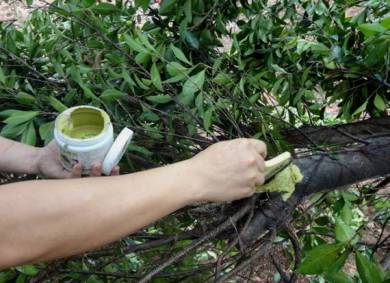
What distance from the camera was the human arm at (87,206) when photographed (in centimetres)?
84

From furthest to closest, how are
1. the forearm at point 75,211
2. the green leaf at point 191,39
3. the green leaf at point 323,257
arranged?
the green leaf at point 191,39 → the green leaf at point 323,257 → the forearm at point 75,211

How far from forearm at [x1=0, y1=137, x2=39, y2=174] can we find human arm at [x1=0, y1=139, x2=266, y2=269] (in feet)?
1.55

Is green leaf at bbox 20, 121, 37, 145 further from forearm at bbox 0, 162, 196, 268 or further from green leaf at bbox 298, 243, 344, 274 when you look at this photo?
green leaf at bbox 298, 243, 344, 274

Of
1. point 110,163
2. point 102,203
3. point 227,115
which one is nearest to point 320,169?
point 227,115

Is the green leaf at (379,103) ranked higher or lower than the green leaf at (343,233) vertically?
lower

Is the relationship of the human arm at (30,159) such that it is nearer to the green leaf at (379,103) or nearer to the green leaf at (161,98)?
the green leaf at (161,98)

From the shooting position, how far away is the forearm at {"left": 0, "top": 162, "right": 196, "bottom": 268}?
0.84 metres

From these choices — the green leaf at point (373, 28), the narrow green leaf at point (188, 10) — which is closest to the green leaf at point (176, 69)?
the narrow green leaf at point (188, 10)

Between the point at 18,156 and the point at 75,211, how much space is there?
0.54m

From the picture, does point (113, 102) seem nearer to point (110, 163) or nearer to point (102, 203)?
point (110, 163)

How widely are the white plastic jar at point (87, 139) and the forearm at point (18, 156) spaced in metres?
0.19

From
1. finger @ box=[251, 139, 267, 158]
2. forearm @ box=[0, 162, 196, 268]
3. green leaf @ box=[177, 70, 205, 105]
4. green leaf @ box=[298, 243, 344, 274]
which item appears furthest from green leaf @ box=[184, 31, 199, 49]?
green leaf @ box=[298, 243, 344, 274]

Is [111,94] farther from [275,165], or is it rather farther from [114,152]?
[275,165]

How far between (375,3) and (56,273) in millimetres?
1329
